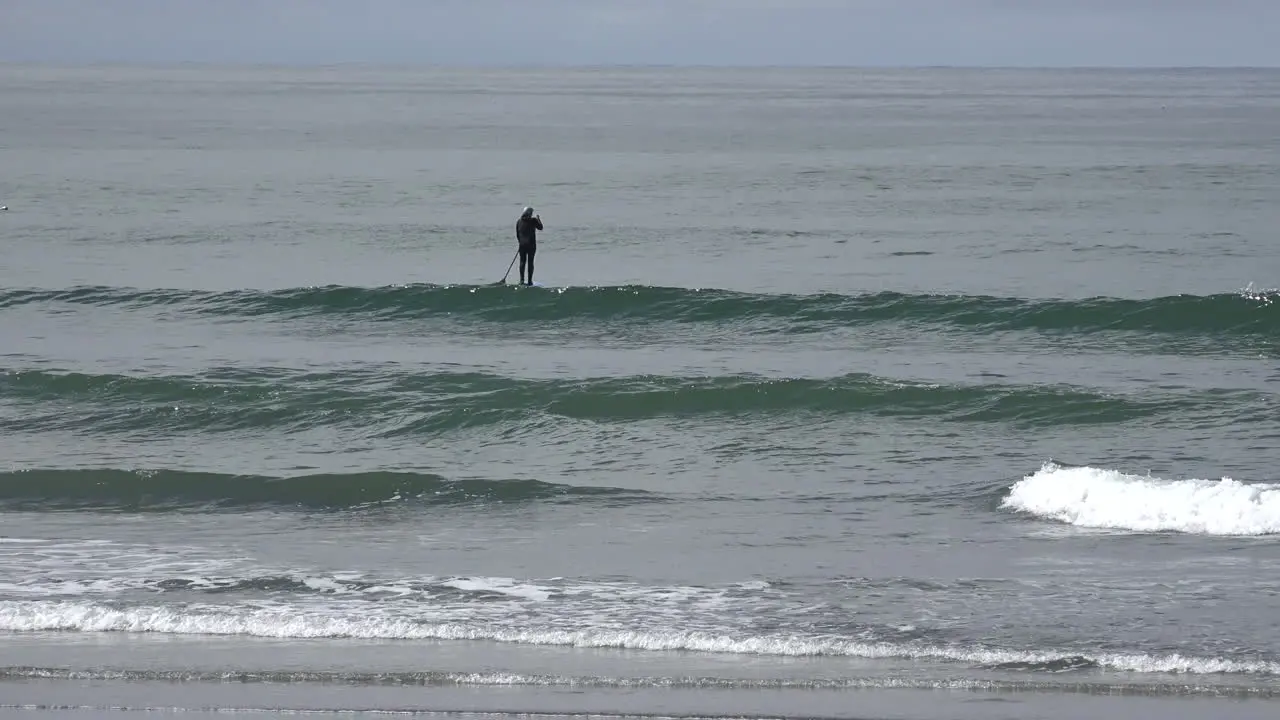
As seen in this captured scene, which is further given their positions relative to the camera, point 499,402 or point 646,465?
point 499,402

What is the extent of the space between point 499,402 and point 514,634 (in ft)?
31.2

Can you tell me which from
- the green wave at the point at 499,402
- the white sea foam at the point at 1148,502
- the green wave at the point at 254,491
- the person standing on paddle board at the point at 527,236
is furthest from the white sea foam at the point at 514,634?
the person standing on paddle board at the point at 527,236

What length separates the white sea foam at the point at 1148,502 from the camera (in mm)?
13398

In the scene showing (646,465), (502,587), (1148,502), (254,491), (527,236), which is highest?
(527,236)

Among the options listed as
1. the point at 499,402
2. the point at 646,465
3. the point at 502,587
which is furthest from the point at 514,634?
the point at 499,402

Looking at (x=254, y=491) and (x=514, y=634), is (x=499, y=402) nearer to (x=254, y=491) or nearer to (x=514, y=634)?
(x=254, y=491)

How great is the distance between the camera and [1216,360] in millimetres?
22562

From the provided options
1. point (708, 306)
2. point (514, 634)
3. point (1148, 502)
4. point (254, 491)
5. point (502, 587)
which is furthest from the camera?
point (708, 306)

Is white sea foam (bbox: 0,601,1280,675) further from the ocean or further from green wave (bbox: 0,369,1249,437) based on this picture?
green wave (bbox: 0,369,1249,437)

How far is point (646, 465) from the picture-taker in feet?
55.4

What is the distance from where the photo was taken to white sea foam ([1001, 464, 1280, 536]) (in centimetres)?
1340

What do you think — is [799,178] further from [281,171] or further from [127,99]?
[127,99]

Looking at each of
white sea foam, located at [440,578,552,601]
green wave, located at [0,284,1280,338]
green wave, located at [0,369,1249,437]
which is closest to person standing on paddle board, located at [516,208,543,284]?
green wave, located at [0,284,1280,338]

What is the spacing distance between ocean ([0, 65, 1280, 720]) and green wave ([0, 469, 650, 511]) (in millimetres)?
64
